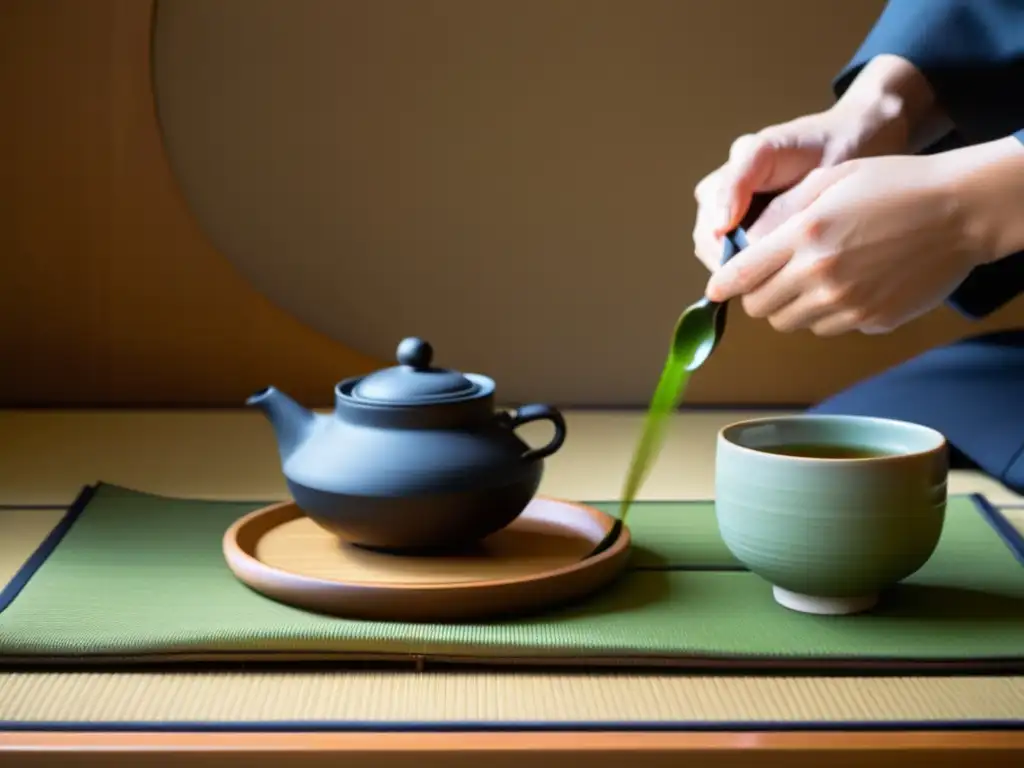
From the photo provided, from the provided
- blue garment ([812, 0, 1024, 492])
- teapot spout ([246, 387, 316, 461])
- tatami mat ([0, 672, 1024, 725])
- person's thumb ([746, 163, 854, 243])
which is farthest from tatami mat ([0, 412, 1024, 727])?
blue garment ([812, 0, 1024, 492])

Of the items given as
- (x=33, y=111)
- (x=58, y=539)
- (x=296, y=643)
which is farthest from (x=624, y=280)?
(x=296, y=643)

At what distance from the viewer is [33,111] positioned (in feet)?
5.14

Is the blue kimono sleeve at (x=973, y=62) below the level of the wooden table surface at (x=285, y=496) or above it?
above

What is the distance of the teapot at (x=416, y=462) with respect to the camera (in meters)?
0.80

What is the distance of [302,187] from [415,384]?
0.87 metres

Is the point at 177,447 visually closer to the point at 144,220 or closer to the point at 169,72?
the point at 144,220

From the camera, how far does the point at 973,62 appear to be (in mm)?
1130

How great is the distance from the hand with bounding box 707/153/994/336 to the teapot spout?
325mm

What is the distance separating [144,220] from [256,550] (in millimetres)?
880

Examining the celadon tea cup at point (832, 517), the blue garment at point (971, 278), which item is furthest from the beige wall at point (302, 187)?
the celadon tea cup at point (832, 517)

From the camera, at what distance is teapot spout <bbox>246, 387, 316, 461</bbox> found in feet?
2.89

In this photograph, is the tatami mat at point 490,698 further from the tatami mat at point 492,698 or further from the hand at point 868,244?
the hand at point 868,244

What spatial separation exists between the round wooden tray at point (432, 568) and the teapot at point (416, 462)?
0.07 ft

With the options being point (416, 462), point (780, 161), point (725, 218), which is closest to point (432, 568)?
point (416, 462)
